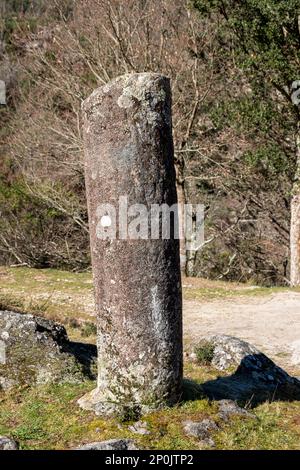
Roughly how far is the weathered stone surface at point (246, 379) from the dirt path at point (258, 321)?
2030 millimetres

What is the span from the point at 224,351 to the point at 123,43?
1251 centimetres

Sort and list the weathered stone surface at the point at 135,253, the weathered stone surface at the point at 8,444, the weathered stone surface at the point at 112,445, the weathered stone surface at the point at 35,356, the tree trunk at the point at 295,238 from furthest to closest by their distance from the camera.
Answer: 1. the tree trunk at the point at 295,238
2. the weathered stone surface at the point at 35,356
3. the weathered stone surface at the point at 135,253
4. the weathered stone surface at the point at 8,444
5. the weathered stone surface at the point at 112,445

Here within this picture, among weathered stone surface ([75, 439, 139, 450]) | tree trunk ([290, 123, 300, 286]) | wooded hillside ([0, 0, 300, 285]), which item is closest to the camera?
weathered stone surface ([75, 439, 139, 450])

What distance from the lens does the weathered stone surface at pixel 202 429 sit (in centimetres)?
461

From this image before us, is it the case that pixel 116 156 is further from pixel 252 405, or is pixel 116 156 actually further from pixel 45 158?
pixel 45 158

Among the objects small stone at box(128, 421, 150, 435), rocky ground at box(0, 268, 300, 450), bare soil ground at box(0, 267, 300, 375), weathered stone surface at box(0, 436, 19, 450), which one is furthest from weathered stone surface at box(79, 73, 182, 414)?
bare soil ground at box(0, 267, 300, 375)

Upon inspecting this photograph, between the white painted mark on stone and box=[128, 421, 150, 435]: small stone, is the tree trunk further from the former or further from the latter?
box=[128, 421, 150, 435]: small stone

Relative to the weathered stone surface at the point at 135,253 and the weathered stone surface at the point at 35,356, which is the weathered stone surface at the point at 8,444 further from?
the weathered stone surface at the point at 35,356

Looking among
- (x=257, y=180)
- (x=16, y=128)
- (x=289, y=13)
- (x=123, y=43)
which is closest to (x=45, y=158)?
(x=16, y=128)

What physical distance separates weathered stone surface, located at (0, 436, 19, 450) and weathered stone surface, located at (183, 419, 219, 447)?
142cm

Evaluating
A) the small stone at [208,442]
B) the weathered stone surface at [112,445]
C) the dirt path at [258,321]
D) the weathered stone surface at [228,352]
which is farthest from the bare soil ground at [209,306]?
the weathered stone surface at [112,445]

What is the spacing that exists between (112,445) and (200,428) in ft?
2.74

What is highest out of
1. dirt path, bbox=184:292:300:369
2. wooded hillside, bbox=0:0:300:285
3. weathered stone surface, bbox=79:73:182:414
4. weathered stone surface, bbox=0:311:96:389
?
wooded hillside, bbox=0:0:300:285

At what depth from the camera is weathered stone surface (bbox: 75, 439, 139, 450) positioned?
4.29 meters
